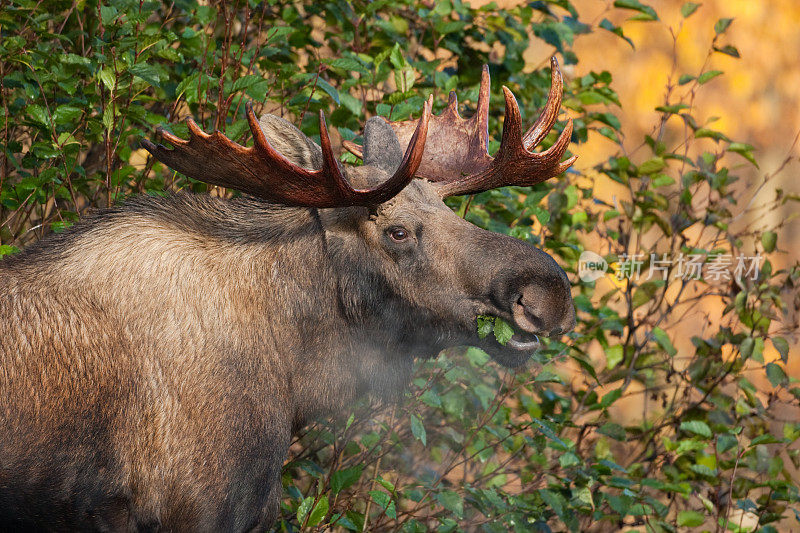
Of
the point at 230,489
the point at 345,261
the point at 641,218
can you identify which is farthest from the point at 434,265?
the point at 641,218

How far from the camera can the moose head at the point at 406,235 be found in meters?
2.69

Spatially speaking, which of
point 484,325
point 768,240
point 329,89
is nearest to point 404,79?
point 329,89

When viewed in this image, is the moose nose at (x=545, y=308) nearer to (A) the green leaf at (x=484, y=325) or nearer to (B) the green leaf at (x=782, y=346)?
(A) the green leaf at (x=484, y=325)

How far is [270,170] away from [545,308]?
89 centimetres

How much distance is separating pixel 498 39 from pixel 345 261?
199cm

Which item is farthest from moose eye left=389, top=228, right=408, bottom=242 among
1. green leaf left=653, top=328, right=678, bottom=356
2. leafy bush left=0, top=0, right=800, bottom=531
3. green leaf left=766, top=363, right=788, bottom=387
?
green leaf left=766, top=363, right=788, bottom=387

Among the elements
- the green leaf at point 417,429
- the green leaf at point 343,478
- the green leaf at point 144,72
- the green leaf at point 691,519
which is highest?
the green leaf at point 144,72

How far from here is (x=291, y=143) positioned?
299 cm

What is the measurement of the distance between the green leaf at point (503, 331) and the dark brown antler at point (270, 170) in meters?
0.51

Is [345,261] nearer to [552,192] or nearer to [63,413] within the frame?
[63,413]

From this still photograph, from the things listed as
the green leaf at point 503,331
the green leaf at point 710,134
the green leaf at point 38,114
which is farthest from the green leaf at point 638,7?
the green leaf at point 38,114

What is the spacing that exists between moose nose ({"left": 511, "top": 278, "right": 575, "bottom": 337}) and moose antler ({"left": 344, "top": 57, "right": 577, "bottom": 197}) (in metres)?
0.53

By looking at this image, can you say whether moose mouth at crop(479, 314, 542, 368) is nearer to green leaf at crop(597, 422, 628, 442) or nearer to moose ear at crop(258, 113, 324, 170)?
moose ear at crop(258, 113, 324, 170)

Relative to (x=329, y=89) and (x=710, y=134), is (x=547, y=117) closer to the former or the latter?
(x=329, y=89)
